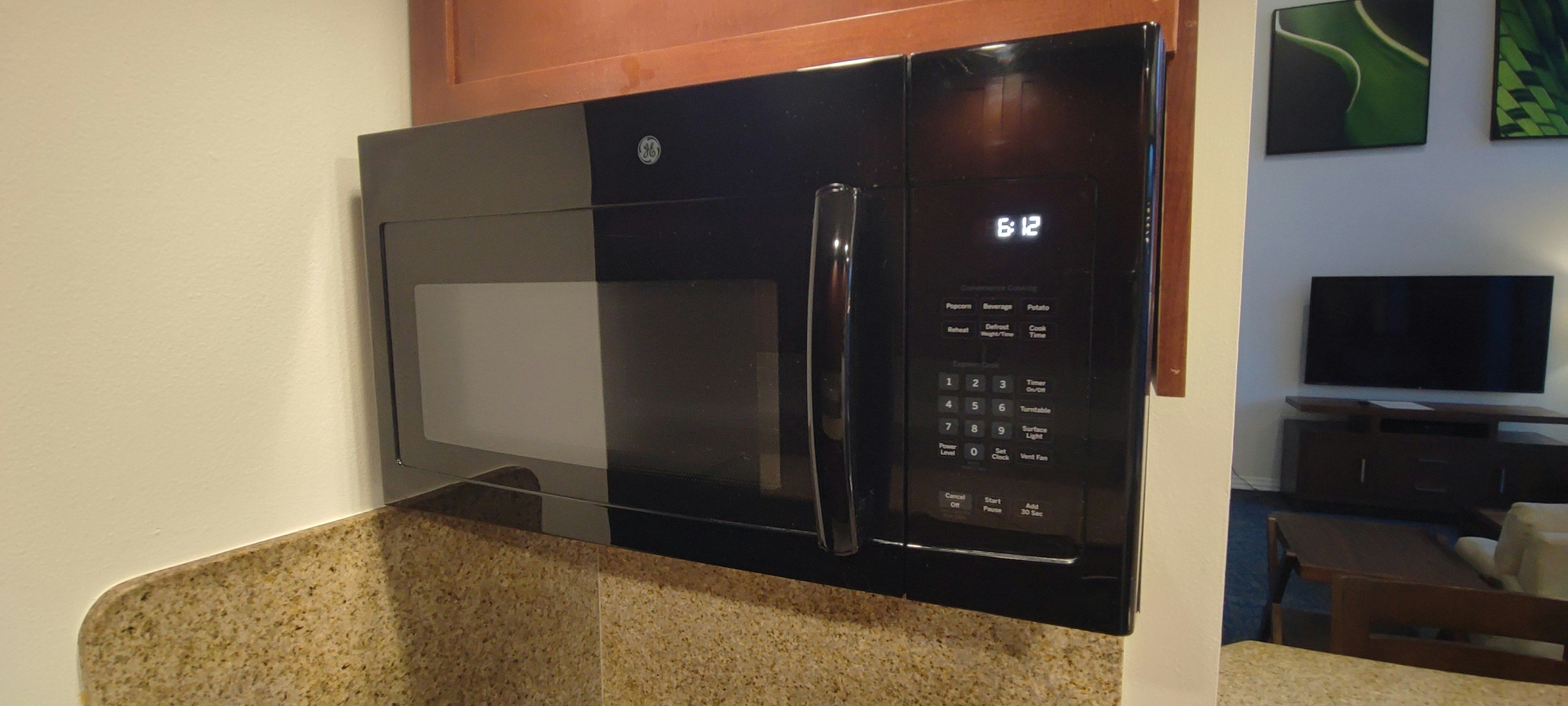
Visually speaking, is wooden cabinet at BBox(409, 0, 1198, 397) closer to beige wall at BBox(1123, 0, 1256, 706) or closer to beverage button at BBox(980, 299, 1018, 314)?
beige wall at BBox(1123, 0, 1256, 706)

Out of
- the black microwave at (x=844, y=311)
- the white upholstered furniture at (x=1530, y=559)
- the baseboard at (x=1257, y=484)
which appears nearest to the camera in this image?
the black microwave at (x=844, y=311)

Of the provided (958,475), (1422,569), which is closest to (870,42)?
(958,475)

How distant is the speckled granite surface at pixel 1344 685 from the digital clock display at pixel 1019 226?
789 mm

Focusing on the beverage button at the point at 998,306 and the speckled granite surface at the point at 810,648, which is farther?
the speckled granite surface at the point at 810,648

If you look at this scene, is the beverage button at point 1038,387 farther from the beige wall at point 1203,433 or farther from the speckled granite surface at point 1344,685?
the speckled granite surface at point 1344,685

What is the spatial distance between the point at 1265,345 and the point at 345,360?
468cm

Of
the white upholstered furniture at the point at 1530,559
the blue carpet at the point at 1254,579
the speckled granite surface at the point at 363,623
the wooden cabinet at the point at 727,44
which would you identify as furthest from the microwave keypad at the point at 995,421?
the blue carpet at the point at 1254,579

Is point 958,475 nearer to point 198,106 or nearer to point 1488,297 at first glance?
point 198,106

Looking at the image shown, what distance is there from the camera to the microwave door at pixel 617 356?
1.48 ft

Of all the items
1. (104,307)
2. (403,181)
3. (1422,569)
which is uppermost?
(403,181)

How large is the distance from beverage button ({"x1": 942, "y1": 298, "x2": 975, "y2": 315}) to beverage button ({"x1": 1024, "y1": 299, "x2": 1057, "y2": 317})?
0.03 metres

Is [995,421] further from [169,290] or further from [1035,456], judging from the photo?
[169,290]

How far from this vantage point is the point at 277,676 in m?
0.58

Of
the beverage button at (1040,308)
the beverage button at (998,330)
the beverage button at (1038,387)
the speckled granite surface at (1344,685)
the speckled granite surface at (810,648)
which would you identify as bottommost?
the speckled granite surface at (1344,685)
